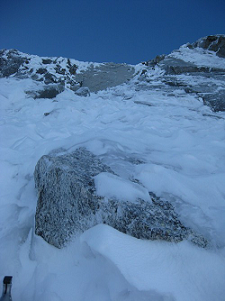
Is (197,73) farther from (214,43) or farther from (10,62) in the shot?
(10,62)

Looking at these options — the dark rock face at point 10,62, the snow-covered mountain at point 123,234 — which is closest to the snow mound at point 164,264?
the snow-covered mountain at point 123,234

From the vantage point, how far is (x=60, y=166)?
1.45m

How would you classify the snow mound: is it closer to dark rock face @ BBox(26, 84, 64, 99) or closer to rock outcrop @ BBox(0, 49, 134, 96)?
dark rock face @ BBox(26, 84, 64, 99)

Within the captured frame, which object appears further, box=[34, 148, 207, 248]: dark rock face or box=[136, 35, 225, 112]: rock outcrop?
box=[136, 35, 225, 112]: rock outcrop

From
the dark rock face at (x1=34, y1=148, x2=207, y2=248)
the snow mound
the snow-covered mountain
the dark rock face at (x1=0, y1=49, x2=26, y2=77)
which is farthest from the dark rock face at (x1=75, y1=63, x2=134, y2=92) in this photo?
the snow mound

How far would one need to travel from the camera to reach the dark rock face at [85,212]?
3.57 ft

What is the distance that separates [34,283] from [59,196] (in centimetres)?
54

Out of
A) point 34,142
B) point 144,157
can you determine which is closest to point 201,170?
point 144,157

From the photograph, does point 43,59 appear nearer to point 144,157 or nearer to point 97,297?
point 144,157

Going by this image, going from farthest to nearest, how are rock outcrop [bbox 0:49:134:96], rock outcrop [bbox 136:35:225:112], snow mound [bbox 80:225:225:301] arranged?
rock outcrop [bbox 0:49:134:96] → rock outcrop [bbox 136:35:225:112] → snow mound [bbox 80:225:225:301]

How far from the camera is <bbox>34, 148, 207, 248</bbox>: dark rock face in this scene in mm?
1089

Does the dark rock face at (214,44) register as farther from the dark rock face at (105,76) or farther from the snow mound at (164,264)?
the snow mound at (164,264)

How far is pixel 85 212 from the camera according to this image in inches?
47.9

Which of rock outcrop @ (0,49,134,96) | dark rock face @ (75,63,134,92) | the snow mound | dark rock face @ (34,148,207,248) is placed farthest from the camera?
dark rock face @ (75,63,134,92)
